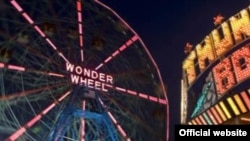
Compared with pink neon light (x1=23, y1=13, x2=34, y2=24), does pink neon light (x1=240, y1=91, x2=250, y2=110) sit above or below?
below

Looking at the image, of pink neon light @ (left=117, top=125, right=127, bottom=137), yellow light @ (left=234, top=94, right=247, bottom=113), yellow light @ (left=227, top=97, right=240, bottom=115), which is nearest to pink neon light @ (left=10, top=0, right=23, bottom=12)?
pink neon light @ (left=117, top=125, right=127, bottom=137)

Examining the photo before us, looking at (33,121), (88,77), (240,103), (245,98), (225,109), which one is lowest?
(33,121)

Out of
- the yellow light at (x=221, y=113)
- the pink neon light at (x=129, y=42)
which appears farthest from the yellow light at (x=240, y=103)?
the pink neon light at (x=129, y=42)

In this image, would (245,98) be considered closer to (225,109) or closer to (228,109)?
(228,109)

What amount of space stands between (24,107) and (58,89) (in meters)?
2.02

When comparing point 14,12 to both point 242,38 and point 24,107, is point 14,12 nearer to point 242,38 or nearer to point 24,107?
point 24,107

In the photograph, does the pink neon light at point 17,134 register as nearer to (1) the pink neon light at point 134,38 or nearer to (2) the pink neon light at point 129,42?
(2) the pink neon light at point 129,42

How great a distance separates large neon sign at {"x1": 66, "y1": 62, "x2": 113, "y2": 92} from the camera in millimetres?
24547

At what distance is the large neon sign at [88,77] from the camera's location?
80.5ft

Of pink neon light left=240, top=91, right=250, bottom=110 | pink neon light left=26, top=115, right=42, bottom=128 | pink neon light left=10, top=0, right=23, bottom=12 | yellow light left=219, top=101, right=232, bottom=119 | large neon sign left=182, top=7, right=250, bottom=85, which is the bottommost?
pink neon light left=26, top=115, right=42, bottom=128

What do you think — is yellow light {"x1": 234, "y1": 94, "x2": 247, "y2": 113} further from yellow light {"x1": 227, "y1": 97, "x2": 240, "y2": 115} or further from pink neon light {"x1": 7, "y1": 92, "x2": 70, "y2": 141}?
pink neon light {"x1": 7, "y1": 92, "x2": 70, "y2": 141}

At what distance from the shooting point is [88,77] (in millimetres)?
25281

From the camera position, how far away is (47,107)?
22.9 m

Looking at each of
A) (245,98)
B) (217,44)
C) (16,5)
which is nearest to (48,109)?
(16,5)
